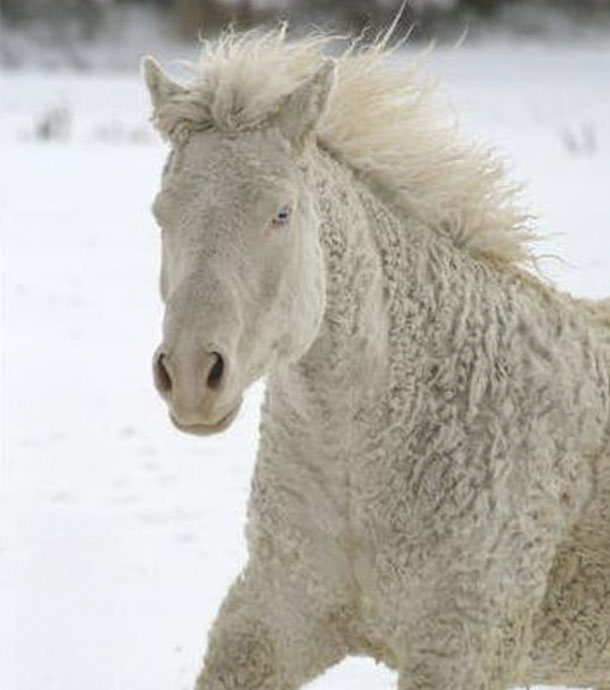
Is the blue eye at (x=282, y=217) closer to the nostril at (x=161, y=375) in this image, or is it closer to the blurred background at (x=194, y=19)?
the nostril at (x=161, y=375)

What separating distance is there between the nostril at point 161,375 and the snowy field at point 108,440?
4.95 ft

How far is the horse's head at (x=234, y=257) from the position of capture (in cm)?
315

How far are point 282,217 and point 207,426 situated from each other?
1.52 ft

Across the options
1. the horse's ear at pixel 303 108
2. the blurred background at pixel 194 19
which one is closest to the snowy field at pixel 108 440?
the horse's ear at pixel 303 108

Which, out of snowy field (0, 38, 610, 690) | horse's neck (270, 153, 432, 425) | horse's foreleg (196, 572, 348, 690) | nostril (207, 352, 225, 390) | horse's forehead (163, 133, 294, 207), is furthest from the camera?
snowy field (0, 38, 610, 690)

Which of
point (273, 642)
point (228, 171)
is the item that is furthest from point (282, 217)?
point (273, 642)

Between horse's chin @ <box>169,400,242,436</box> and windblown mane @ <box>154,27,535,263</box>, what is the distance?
637 mm

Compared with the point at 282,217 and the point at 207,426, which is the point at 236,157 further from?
the point at 207,426

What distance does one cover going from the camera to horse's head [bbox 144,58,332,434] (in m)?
3.15

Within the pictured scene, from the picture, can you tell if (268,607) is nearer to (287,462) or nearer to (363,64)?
(287,462)

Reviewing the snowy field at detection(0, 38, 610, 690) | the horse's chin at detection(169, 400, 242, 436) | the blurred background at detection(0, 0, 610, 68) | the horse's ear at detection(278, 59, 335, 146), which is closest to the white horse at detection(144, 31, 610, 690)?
the horse's ear at detection(278, 59, 335, 146)

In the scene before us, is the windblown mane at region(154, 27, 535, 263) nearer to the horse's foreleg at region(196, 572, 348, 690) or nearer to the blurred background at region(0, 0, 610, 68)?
the horse's foreleg at region(196, 572, 348, 690)

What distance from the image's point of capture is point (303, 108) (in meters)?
3.45

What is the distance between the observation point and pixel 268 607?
12.5ft
